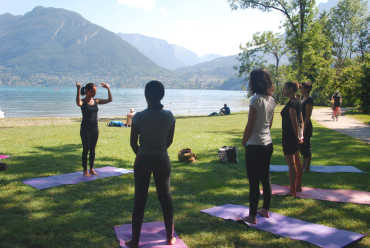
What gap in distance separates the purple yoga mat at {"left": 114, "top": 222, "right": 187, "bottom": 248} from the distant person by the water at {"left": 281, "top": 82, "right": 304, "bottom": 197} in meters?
2.85

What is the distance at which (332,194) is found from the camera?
20.7 feet

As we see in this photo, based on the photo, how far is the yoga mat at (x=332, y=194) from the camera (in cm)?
598

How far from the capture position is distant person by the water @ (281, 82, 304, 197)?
5.61m

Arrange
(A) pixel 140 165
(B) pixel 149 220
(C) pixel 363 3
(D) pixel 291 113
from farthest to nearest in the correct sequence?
(C) pixel 363 3 < (D) pixel 291 113 < (B) pixel 149 220 < (A) pixel 140 165

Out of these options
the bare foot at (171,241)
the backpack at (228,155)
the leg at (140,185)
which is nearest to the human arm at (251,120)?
the leg at (140,185)

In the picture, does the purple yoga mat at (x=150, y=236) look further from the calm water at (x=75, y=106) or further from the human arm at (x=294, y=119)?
the calm water at (x=75, y=106)

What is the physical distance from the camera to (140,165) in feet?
12.0

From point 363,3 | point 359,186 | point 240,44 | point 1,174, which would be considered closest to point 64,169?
point 1,174

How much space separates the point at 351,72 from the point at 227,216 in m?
36.0

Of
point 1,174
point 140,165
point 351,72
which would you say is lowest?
point 1,174

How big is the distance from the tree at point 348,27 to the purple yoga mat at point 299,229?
58.8 m

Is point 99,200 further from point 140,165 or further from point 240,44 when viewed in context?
point 240,44

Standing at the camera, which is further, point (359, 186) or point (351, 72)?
point (351, 72)

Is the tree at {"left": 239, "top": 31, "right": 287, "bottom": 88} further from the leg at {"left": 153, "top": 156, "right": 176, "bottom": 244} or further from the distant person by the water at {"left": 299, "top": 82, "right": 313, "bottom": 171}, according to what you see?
A: the leg at {"left": 153, "top": 156, "right": 176, "bottom": 244}
